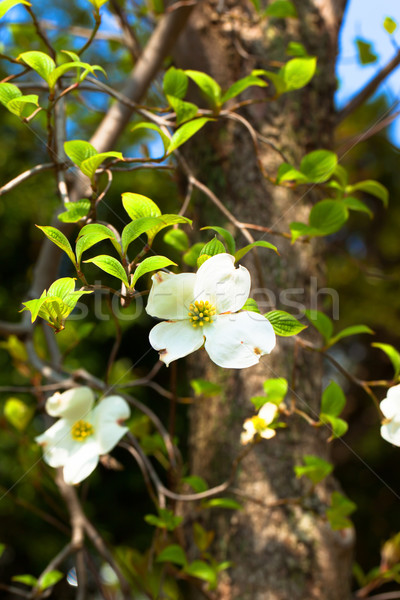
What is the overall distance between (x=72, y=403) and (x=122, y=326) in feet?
3.20

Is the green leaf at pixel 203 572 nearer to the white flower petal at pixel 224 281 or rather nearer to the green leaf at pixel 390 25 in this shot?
the white flower petal at pixel 224 281

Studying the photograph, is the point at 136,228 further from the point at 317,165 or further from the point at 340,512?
the point at 340,512

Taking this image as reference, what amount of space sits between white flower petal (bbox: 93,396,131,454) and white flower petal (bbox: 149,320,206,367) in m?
0.23

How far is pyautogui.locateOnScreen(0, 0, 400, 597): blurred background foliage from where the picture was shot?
1.54m

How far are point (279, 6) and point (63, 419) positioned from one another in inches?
28.1

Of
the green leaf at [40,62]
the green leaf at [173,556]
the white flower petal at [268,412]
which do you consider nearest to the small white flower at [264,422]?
the white flower petal at [268,412]

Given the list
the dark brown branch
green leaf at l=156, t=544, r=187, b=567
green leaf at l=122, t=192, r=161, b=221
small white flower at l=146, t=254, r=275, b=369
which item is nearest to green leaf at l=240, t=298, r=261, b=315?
small white flower at l=146, t=254, r=275, b=369

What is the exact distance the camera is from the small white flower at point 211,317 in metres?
0.42

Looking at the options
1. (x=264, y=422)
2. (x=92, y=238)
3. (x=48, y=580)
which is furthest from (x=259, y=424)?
(x=48, y=580)

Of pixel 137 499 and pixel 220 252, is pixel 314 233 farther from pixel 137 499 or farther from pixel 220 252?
pixel 137 499

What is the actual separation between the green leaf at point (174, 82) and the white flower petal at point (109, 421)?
0.40 m

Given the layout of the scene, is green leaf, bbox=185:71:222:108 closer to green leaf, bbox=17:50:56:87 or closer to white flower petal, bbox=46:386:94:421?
green leaf, bbox=17:50:56:87

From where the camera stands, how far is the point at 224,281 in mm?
431

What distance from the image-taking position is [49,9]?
2.11 metres
